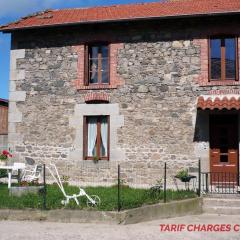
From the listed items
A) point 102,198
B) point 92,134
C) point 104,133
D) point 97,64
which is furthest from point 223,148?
point 97,64

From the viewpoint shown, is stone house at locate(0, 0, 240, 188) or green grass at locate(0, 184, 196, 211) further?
stone house at locate(0, 0, 240, 188)

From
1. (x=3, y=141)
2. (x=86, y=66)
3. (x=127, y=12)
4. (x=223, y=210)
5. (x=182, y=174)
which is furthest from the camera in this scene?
(x=3, y=141)

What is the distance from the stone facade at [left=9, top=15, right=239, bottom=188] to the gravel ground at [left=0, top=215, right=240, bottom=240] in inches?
177

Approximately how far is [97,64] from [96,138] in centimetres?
270

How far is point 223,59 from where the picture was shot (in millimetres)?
13742

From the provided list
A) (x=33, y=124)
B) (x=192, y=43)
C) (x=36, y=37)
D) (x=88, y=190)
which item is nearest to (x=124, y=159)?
(x=88, y=190)

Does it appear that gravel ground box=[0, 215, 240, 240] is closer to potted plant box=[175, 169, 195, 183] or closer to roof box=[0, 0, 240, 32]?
potted plant box=[175, 169, 195, 183]

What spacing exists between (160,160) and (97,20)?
5311mm

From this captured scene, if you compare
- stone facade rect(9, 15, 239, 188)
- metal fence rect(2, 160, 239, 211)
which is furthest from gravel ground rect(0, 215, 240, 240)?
stone facade rect(9, 15, 239, 188)

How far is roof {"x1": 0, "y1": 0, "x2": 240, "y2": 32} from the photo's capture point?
45.6ft

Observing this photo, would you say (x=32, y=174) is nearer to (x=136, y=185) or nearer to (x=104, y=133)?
(x=104, y=133)

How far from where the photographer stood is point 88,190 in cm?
1221

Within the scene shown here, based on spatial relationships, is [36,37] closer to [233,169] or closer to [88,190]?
[88,190]

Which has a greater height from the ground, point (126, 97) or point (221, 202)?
point (126, 97)
